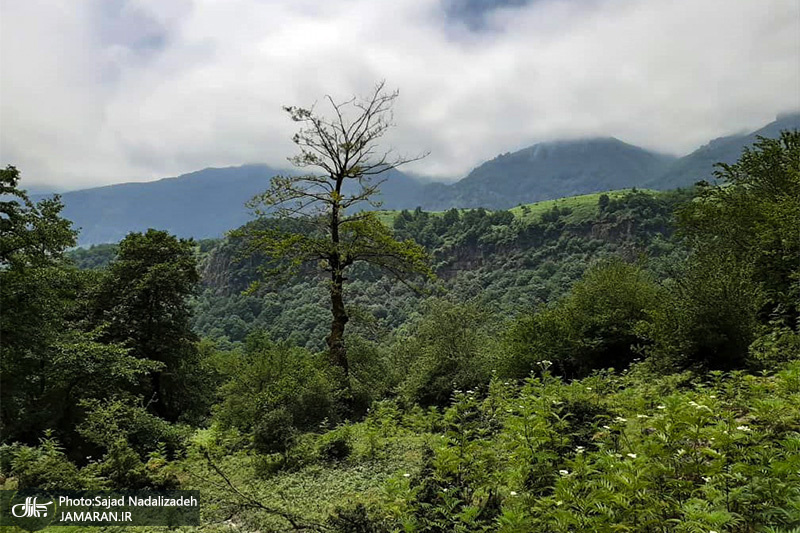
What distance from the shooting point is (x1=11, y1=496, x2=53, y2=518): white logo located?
23.1ft

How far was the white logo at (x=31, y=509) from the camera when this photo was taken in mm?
7039

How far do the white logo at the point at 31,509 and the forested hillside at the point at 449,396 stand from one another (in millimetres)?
757

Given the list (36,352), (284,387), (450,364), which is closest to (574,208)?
(450,364)

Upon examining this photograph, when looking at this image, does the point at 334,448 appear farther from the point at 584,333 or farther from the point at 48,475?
the point at 584,333

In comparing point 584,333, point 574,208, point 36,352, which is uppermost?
point 574,208

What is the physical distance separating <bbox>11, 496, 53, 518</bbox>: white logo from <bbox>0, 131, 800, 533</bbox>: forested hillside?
2.48 ft

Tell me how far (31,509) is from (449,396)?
11099 mm

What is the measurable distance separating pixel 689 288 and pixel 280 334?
91.6 meters

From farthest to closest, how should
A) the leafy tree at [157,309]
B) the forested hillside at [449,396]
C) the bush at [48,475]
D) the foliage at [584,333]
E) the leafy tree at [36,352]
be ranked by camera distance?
1. the leafy tree at [157,309]
2. the foliage at [584,333]
3. the leafy tree at [36,352]
4. the bush at [48,475]
5. the forested hillside at [449,396]

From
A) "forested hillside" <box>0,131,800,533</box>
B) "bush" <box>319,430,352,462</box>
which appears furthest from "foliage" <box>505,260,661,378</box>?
"bush" <box>319,430,352,462</box>

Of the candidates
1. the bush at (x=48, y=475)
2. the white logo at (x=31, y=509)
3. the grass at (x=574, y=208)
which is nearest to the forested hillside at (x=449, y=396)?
the bush at (x=48, y=475)

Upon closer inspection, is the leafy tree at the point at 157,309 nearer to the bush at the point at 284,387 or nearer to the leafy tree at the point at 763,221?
the bush at the point at 284,387

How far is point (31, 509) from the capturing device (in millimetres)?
7199

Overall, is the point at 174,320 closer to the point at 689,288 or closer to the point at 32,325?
the point at 32,325
